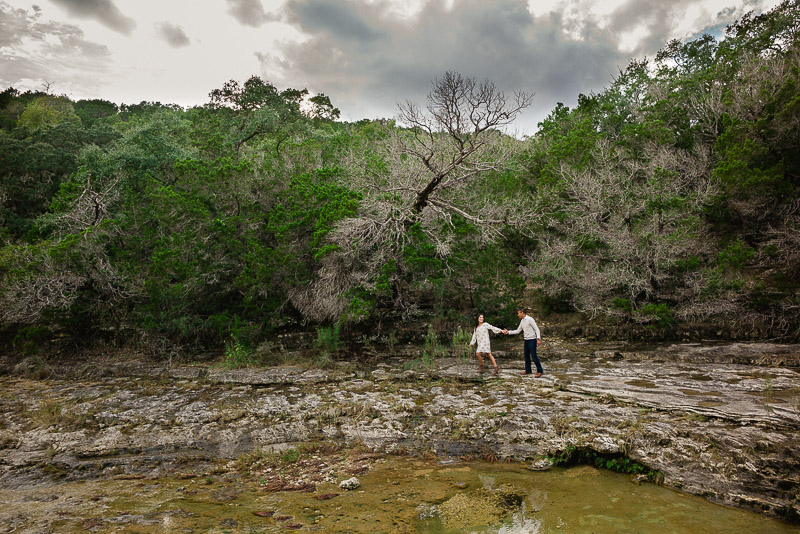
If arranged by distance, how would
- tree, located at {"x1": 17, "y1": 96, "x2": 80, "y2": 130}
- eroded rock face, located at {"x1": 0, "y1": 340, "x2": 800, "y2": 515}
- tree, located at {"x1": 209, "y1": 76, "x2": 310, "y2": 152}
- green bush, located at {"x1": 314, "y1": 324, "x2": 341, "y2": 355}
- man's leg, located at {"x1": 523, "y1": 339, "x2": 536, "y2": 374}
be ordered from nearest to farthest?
1. eroded rock face, located at {"x1": 0, "y1": 340, "x2": 800, "y2": 515}
2. man's leg, located at {"x1": 523, "y1": 339, "x2": 536, "y2": 374}
3. green bush, located at {"x1": 314, "y1": 324, "x2": 341, "y2": 355}
4. tree, located at {"x1": 209, "y1": 76, "x2": 310, "y2": 152}
5. tree, located at {"x1": 17, "y1": 96, "x2": 80, "y2": 130}

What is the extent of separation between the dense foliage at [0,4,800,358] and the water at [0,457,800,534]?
22.9 feet

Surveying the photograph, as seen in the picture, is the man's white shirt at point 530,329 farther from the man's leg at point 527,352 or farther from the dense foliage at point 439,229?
the dense foliage at point 439,229

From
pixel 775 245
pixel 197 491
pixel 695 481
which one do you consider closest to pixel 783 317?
pixel 775 245

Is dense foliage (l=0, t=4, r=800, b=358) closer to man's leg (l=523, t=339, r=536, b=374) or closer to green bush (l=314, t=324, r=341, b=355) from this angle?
green bush (l=314, t=324, r=341, b=355)

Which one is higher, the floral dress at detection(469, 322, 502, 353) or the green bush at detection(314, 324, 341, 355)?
the floral dress at detection(469, 322, 502, 353)

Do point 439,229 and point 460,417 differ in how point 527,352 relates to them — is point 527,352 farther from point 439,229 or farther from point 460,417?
point 439,229

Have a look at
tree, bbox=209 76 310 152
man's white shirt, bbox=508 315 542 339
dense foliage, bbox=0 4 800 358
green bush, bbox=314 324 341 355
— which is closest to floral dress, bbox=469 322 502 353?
man's white shirt, bbox=508 315 542 339

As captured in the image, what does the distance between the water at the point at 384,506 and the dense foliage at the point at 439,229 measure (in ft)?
22.9

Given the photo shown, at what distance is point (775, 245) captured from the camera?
418 inches

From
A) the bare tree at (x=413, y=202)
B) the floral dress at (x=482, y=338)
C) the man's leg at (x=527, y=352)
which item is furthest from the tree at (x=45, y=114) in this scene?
the man's leg at (x=527, y=352)

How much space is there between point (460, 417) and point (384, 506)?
9.40ft

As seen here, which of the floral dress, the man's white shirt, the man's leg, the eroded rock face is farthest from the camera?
the floral dress

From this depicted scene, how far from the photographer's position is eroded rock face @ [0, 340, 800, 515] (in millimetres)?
5320

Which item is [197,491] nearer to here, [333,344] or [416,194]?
[333,344]
